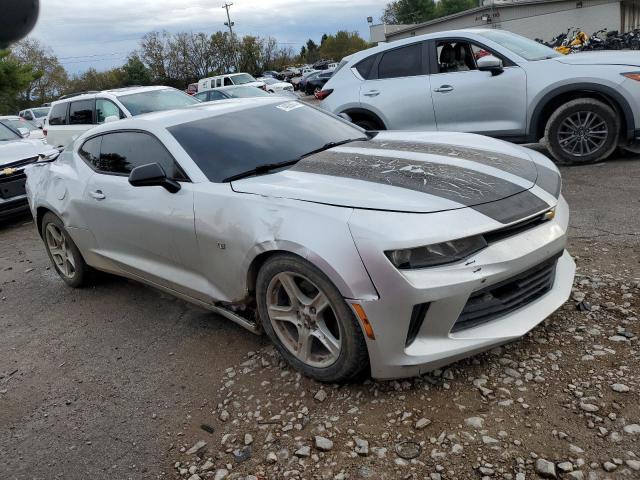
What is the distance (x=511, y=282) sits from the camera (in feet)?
8.55

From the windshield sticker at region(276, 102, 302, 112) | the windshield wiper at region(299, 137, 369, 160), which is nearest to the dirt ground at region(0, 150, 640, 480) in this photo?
the windshield wiper at region(299, 137, 369, 160)

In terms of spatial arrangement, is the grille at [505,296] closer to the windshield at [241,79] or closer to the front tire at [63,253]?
the front tire at [63,253]

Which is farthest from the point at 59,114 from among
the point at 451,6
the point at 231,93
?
the point at 451,6

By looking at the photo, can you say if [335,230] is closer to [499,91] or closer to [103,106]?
[499,91]

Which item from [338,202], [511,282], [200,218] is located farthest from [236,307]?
[511,282]

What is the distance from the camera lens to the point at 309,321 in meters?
2.81

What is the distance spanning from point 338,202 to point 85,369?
2.07m

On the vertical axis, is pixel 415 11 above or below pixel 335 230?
above

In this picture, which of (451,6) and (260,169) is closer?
(260,169)

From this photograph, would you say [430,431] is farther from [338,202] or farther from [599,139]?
[599,139]

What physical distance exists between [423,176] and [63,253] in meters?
3.49

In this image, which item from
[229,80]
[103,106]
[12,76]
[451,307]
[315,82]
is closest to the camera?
[451,307]

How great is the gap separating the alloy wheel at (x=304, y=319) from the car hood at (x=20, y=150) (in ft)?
22.3

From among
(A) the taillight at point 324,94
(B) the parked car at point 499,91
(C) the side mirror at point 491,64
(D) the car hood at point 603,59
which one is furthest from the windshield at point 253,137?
(A) the taillight at point 324,94
